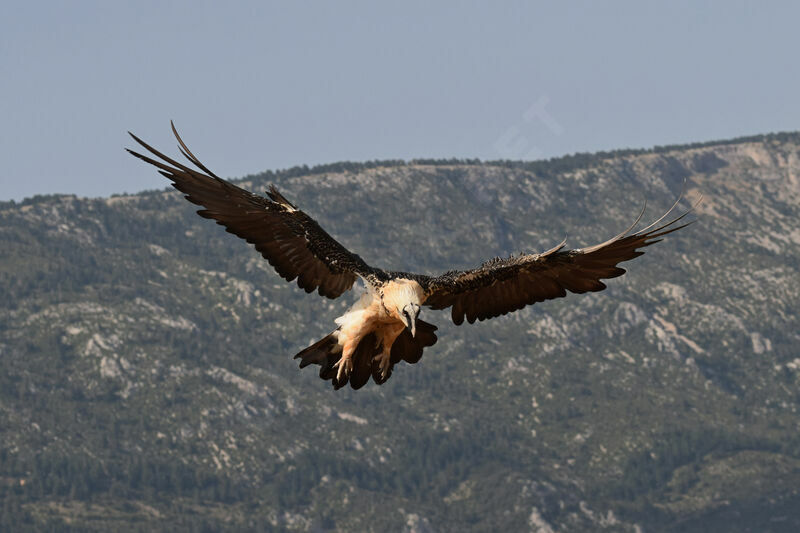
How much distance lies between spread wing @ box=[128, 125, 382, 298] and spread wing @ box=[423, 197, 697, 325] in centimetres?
262

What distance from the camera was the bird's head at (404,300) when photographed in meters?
31.7

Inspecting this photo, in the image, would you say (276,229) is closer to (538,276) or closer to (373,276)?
(373,276)

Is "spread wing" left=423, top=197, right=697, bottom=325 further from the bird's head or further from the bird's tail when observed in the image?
the bird's head

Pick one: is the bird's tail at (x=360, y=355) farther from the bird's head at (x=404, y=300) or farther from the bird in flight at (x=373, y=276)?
the bird's head at (x=404, y=300)

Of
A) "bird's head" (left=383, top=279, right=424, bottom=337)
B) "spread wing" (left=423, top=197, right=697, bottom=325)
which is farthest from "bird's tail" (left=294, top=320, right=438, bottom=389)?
"spread wing" (left=423, top=197, right=697, bottom=325)

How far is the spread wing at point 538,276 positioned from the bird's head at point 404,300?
3308mm

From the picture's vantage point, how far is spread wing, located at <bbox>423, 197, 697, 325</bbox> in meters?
36.5

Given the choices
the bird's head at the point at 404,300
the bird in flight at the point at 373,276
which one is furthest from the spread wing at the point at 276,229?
the bird's head at the point at 404,300

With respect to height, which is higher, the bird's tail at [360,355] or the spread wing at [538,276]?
the spread wing at [538,276]

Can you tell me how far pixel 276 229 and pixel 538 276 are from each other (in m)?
6.50

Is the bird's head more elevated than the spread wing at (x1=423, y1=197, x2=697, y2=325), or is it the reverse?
the spread wing at (x1=423, y1=197, x2=697, y2=325)

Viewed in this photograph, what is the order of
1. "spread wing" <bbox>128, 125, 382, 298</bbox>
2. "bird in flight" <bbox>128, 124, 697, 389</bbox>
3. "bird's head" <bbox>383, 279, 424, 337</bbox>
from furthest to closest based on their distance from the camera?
"spread wing" <bbox>128, 125, 382, 298</bbox>
"bird in flight" <bbox>128, 124, 697, 389</bbox>
"bird's head" <bbox>383, 279, 424, 337</bbox>

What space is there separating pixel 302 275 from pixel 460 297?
12.5 ft

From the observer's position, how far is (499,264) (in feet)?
121
